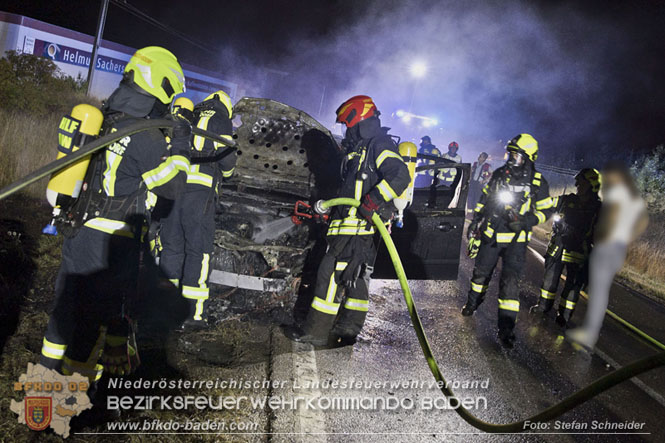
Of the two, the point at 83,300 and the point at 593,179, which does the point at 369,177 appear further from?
the point at 593,179

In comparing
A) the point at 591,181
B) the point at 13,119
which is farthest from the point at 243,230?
the point at 13,119

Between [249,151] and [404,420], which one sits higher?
[249,151]

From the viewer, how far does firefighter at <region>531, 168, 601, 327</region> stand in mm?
5430

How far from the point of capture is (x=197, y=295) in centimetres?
397

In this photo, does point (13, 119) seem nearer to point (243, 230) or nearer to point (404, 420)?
point (243, 230)

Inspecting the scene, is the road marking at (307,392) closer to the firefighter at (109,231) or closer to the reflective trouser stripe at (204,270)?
the reflective trouser stripe at (204,270)

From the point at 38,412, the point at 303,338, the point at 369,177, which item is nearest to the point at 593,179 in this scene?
the point at 369,177

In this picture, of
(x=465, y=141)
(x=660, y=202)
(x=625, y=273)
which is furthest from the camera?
(x=465, y=141)

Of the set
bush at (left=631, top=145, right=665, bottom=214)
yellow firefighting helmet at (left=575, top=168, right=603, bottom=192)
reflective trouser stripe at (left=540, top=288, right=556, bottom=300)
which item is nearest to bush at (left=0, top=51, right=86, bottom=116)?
reflective trouser stripe at (left=540, top=288, right=556, bottom=300)

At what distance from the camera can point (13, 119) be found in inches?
317

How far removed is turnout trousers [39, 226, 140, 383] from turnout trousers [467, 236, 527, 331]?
13.0 ft

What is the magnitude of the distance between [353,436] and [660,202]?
1686 cm

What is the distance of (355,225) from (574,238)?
11.1ft

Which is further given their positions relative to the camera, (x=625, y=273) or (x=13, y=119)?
(x=625, y=273)
